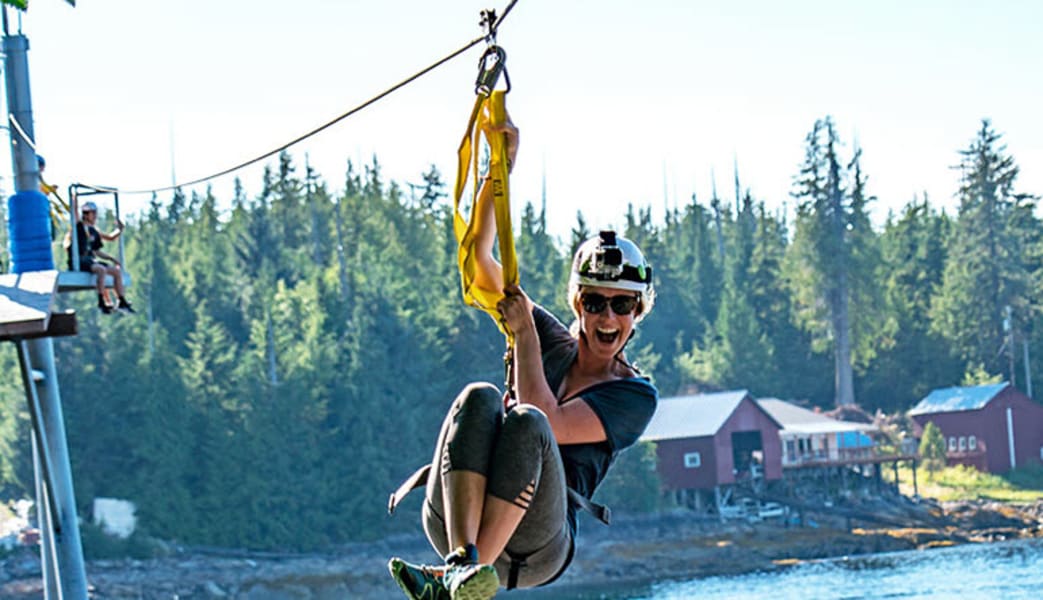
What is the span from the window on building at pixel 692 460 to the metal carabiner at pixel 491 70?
66.4m

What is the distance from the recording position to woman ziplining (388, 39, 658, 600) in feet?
19.4

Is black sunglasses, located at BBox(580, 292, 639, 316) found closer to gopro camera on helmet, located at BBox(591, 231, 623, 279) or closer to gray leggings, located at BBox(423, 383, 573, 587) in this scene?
gopro camera on helmet, located at BBox(591, 231, 623, 279)

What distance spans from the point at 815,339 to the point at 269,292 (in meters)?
31.1

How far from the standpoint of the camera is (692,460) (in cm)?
7212

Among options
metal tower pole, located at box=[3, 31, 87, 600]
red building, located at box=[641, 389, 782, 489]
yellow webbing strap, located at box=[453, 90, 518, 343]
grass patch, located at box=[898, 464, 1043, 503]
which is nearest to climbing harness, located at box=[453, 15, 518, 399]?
yellow webbing strap, located at box=[453, 90, 518, 343]

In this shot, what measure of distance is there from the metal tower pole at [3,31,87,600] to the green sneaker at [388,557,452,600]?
8103 mm

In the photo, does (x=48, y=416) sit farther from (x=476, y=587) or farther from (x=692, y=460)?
(x=692, y=460)

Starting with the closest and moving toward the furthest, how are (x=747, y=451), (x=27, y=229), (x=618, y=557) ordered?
(x=27, y=229) < (x=618, y=557) < (x=747, y=451)

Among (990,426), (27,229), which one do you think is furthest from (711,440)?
(27,229)

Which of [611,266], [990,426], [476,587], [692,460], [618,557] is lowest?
[618,557]

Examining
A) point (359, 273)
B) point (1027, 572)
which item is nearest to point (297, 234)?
point (359, 273)

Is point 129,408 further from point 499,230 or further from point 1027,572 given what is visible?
point 499,230

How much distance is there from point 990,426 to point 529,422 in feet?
252

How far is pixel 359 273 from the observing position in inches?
2872
